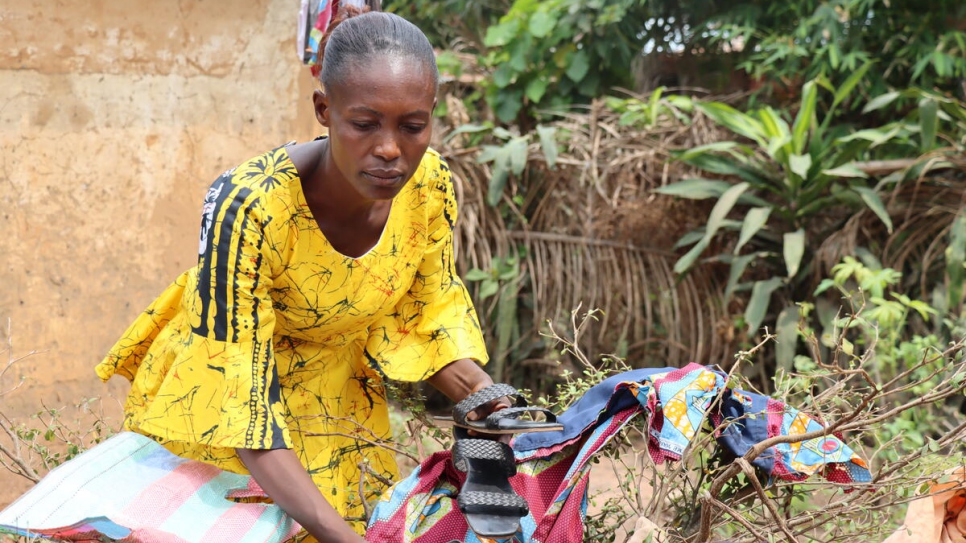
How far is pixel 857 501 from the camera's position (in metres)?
2.11

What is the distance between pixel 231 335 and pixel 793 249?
3.70 m

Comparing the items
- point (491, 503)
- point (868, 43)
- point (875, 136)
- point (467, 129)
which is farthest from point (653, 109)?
point (491, 503)

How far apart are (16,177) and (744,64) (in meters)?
4.40

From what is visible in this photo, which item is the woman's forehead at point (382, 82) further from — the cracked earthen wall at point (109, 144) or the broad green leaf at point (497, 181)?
the broad green leaf at point (497, 181)

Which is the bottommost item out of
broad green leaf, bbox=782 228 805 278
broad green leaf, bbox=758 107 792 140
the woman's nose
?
broad green leaf, bbox=782 228 805 278

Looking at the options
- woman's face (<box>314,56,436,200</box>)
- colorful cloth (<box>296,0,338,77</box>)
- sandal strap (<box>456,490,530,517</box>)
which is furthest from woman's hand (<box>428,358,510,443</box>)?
colorful cloth (<box>296,0,338,77</box>)

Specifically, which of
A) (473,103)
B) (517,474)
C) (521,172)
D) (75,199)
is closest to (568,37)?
(473,103)

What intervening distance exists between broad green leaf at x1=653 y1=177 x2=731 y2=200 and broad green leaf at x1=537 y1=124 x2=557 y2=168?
57 cm

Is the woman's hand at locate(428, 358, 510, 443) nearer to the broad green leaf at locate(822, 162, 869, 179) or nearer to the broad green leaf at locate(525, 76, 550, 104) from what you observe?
the broad green leaf at locate(822, 162, 869, 179)

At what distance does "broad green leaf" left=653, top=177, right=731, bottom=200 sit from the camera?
5.22 meters

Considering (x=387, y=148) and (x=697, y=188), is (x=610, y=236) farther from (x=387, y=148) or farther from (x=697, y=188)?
(x=387, y=148)

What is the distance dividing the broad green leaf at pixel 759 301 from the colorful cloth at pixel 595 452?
303 centimetres

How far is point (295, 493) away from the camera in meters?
1.92

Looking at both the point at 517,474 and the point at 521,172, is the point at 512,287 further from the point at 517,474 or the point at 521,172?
the point at 517,474
